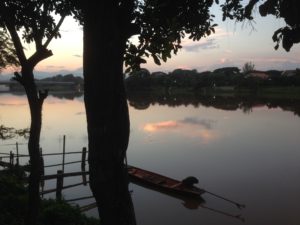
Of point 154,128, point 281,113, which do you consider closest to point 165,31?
point 154,128

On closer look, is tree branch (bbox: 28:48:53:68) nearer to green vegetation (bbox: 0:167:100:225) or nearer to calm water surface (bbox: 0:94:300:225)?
green vegetation (bbox: 0:167:100:225)

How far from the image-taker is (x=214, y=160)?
25.0m

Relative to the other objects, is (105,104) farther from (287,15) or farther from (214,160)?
(214,160)

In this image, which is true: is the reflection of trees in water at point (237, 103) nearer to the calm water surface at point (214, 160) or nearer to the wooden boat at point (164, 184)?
the calm water surface at point (214, 160)

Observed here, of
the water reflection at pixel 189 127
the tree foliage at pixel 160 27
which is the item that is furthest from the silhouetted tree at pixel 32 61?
the water reflection at pixel 189 127

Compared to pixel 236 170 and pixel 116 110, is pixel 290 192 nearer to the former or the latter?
pixel 236 170

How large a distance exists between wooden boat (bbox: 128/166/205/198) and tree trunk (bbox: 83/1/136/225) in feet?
45.5

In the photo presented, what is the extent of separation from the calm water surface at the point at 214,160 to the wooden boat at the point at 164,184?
14.1 inches

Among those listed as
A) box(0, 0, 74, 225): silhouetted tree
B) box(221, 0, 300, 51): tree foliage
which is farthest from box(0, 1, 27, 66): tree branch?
box(221, 0, 300, 51): tree foliage

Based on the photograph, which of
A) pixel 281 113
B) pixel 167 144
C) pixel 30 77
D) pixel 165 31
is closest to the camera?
pixel 165 31

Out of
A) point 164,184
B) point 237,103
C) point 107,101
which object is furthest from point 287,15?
point 237,103

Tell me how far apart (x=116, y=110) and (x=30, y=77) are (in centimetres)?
386

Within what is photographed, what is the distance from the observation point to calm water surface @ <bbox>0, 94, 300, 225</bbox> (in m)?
16.1

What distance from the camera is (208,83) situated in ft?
Result: 320
